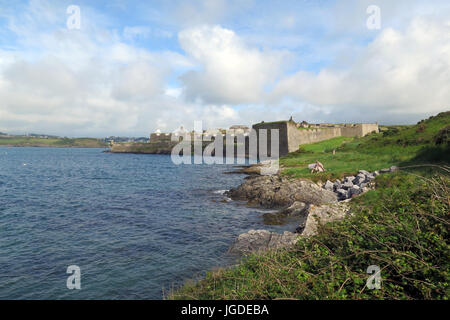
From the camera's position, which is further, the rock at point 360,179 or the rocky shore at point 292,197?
the rock at point 360,179

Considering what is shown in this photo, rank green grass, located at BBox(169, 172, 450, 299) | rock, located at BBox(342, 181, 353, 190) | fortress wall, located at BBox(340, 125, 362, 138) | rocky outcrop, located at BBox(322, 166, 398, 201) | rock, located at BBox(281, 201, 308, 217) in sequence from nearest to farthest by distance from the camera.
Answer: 1. green grass, located at BBox(169, 172, 450, 299)
2. rock, located at BBox(281, 201, 308, 217)
3. rocky outcrop, located at BBox(322, 166, 398, 201)
4. rock, located at BBox(342, 181, 353, 190)
5. fortress wall, located at BBox(340, 125, 362, 138)

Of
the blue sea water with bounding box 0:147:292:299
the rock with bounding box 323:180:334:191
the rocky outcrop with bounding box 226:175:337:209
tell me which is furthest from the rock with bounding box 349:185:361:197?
the blue sea water with bounding box 0:147:292:299

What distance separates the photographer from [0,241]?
14789 mm

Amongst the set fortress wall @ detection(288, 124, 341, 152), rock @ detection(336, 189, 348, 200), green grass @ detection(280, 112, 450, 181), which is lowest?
rock @ detection(336, 189, 348, 200)

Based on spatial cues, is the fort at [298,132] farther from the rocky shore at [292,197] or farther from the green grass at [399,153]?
the rocky shore at [292,197]

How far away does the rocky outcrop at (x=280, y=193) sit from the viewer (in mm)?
20698

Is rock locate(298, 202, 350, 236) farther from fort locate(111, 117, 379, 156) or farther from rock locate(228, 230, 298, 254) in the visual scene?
fort locate(111, 117, 379, 156)

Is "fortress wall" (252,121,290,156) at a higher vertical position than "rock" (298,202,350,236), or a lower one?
higher

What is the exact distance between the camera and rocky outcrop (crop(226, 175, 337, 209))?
20.7 meters

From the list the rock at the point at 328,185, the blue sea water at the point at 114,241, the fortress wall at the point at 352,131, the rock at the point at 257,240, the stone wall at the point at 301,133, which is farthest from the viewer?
the fortress wall at the point at 352,131

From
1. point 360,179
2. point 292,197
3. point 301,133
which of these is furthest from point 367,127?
point 292,197

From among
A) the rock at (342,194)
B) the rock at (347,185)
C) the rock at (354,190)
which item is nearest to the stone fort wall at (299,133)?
the rock at (347,185)
